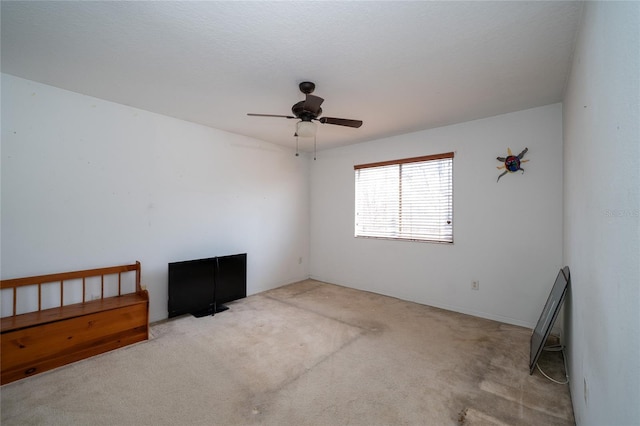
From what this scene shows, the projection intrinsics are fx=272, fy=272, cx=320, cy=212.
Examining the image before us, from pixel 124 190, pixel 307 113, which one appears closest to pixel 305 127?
pixel 307 113

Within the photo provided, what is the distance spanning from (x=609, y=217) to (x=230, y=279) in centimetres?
376

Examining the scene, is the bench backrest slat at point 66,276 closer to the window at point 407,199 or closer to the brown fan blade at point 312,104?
the brown fan blade at point 312,104

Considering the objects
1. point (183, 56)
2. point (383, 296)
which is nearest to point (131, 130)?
point (183, 56)

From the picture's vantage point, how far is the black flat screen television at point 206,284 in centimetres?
329

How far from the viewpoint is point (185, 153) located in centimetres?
363

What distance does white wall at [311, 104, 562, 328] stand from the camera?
3072 mm

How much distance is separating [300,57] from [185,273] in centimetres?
277

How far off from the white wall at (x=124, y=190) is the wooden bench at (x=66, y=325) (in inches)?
6.2

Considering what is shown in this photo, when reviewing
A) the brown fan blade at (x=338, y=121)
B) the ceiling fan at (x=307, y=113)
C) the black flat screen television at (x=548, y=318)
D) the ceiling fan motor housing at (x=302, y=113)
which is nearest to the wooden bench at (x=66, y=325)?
the ceiling fan at (x=307, y=113)

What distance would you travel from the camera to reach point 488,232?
11.3ft

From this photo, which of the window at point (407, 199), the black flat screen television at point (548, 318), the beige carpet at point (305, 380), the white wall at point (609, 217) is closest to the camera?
the white wall at point (609, 217)

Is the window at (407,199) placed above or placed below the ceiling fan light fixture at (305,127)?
below

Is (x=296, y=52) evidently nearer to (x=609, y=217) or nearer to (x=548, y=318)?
(x=609, y=217)

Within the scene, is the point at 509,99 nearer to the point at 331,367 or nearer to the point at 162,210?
the point at 331,367
